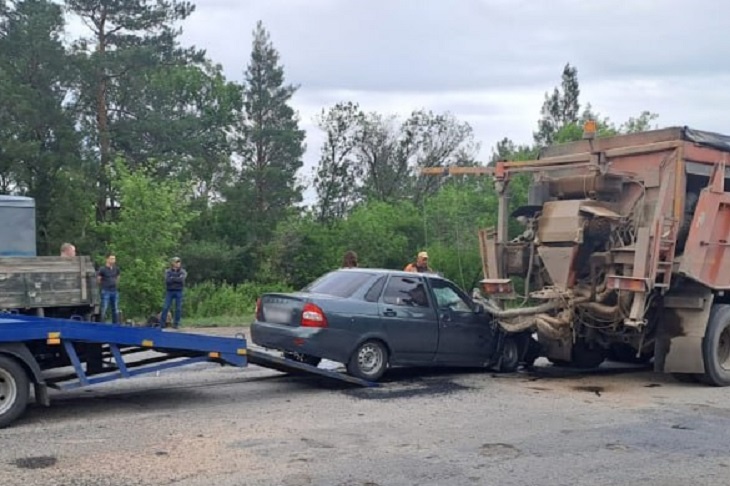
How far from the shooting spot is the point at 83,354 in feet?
30.2

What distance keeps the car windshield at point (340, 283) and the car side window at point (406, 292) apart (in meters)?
0.32

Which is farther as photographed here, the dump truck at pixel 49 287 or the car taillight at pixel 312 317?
the dump truck at pixel 49 287

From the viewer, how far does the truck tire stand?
39.1 feet

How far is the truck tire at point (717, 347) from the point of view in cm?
1193

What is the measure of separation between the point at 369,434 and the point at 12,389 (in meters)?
3.28

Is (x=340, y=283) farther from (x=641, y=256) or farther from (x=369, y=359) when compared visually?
(x=641, y=256)

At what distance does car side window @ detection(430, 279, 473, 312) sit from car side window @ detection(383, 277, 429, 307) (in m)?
Answer: 0.21

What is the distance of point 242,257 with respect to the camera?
45812mm

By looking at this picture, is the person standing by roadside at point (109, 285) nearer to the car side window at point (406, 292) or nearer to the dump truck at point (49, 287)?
the dump truck at point (49, 287)

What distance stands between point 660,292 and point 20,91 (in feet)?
93.5

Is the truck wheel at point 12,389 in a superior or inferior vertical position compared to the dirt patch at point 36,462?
superior

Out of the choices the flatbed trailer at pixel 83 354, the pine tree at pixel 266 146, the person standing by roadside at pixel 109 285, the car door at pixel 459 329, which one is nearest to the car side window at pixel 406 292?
the car door at pixel 459 329

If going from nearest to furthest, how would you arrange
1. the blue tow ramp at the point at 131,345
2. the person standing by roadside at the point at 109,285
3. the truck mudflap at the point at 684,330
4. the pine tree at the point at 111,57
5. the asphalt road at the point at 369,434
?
the asphalt road at the point at 369,434
the blue tow ramp at the point at 131,345
the truck mudflap at the point at 684,330
the person standing by roadside at the point at 109,285
the pine tree at the point at 111,57

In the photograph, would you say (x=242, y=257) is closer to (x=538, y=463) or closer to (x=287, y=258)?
(x=287, y=258)
